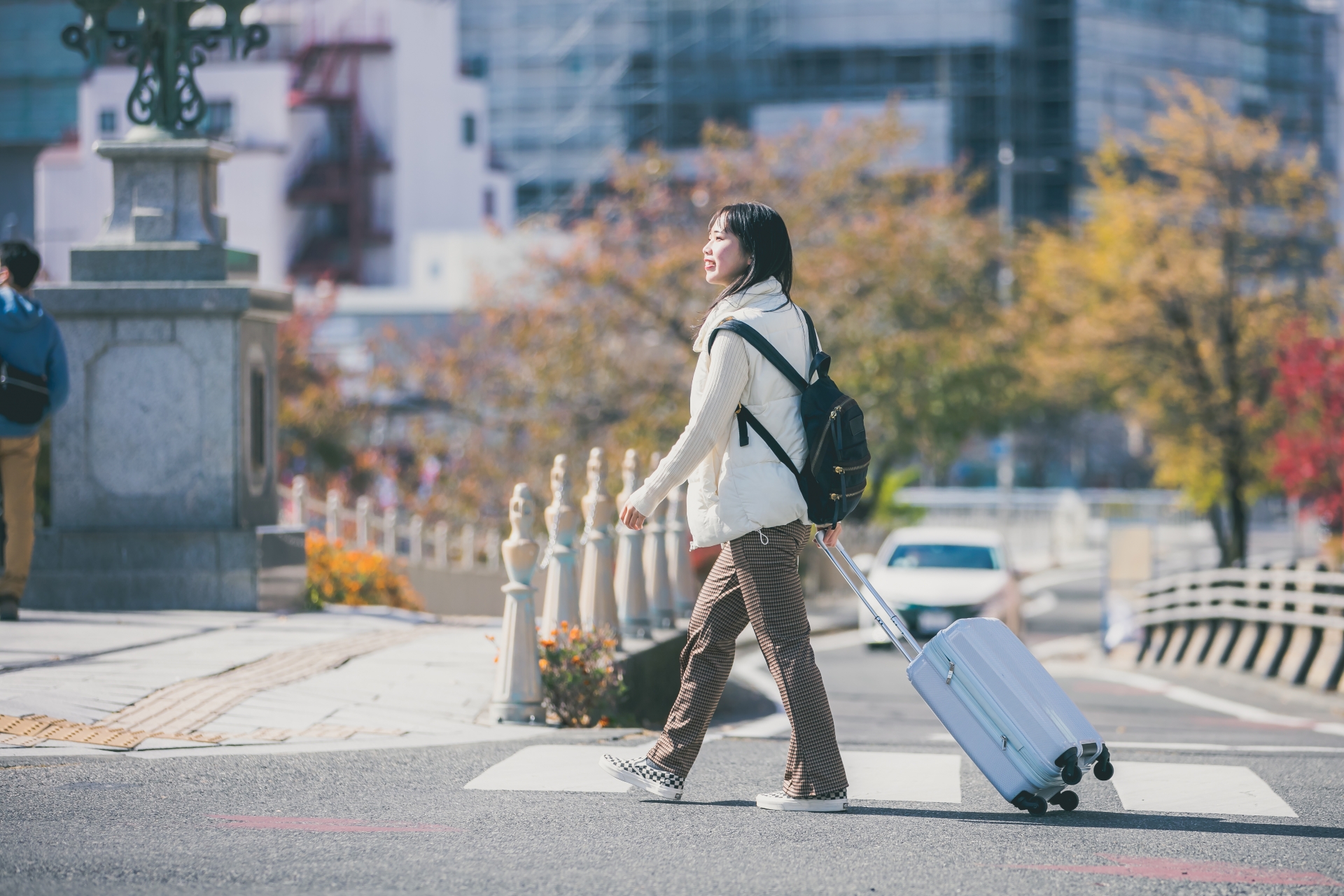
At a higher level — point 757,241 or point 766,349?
point 757,241

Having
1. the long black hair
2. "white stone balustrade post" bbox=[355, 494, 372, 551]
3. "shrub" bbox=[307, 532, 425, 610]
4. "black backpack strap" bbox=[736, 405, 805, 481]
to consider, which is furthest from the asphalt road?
"white stone balustrade post" bbox=[355, 494, 372, 551]

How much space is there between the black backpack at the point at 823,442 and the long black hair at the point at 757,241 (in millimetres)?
209

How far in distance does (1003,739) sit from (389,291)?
47157 mm

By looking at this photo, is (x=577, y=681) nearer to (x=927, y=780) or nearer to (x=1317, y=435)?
(x=927, y=780)

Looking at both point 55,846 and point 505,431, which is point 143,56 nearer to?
point 55,846

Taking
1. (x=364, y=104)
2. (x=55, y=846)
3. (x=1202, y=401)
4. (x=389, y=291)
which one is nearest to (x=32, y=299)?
(x=55, y=846)

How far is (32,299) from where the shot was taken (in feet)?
31.0

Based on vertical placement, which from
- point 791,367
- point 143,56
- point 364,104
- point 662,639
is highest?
point 364,104

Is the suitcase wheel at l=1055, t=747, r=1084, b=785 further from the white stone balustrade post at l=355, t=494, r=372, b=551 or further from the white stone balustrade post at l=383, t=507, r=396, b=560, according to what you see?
the white stone balustrade post at l=383, t=507, r=396, b=560

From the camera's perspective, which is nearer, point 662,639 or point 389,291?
point 662,639

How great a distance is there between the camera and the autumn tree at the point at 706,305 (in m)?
27.2

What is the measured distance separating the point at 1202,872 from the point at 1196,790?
5.06ft

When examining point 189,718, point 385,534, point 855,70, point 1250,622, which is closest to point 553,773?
point 189,718

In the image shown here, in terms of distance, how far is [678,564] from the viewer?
40.5ft
